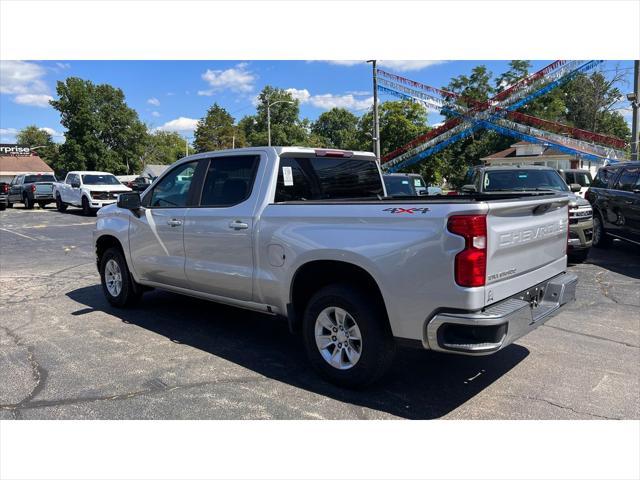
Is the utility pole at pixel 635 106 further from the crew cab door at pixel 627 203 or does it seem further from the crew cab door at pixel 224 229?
the crew cab door at pixel 224 229

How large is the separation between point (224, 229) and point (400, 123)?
156ft

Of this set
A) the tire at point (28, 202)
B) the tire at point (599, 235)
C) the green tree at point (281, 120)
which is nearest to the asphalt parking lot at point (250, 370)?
the tire at point (599, 235)

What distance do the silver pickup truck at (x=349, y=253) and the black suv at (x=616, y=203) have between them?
20.1ft

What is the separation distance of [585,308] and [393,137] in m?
46.0

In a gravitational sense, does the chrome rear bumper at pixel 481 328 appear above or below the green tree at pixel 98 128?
below

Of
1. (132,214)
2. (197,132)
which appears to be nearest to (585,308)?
(132,214)

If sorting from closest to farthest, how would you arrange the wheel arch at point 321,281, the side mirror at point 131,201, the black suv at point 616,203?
the wheel arch at point 321,281
the side mirror at point 131,201
the black suv at point 616,203

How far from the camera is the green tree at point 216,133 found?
8761 cm

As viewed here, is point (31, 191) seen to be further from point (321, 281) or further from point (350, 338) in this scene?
point (350, 338)

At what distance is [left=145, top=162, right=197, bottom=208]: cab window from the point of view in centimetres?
547

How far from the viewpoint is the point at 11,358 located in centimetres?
480

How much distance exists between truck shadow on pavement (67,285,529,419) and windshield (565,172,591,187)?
17.4m

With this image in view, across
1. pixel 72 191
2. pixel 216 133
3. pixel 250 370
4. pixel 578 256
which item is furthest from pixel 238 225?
pixel 216 133

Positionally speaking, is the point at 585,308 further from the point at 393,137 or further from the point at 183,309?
the point at 393,137
